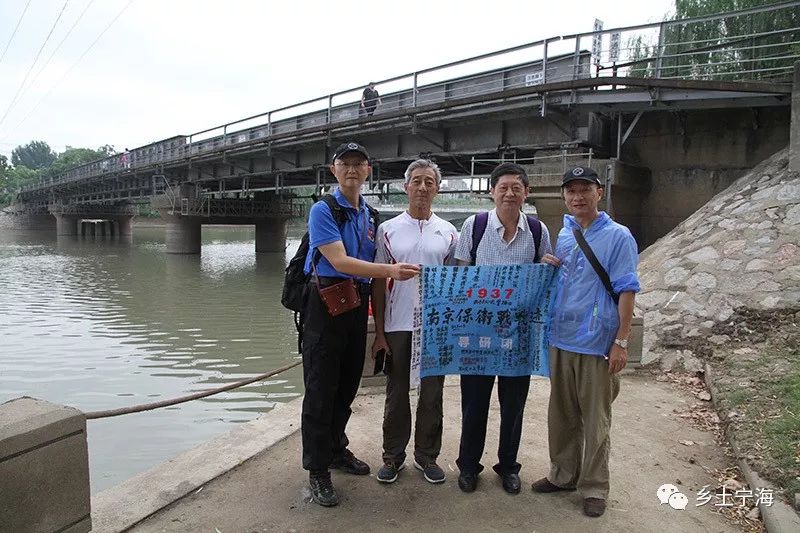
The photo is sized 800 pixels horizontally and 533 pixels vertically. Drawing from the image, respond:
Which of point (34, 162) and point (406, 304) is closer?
point (406, 304)

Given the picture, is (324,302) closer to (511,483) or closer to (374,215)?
(374,215)

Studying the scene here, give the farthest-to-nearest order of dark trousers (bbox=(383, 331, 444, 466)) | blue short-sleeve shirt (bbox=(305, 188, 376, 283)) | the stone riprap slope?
the stone riprap slope → dark trousers (bbox=(383, 331, 444, 466)) → blue short-sleeve shirt (bbox=(305, 188, 376, 283))

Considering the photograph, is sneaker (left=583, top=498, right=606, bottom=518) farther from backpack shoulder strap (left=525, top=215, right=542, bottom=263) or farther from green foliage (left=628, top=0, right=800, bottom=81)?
green foliage (left=628, top=0, right=800, bottom=81)

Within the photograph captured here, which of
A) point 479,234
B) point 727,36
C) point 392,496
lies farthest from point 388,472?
point 727,36

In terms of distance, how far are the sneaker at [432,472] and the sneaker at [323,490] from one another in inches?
23.3

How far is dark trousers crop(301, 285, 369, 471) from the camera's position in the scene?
295 cm

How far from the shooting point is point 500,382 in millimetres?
3236

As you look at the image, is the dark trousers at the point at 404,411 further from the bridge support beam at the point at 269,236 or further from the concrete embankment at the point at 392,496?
the bridge support beam at the point at 269,236

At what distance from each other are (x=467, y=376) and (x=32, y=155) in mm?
174410

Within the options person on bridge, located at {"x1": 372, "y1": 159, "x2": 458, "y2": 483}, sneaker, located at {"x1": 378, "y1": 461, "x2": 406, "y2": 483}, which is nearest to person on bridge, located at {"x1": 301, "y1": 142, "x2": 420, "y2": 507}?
person on bridge, located at {"x1": 372, "y1": 159, "x2": 458, "y2": 483}

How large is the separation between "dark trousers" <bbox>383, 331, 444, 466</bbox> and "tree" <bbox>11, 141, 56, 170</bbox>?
167762 millimetres

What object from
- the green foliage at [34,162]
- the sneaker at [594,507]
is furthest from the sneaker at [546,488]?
the green foliage at [34,162]

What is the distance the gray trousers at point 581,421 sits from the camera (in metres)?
2.99

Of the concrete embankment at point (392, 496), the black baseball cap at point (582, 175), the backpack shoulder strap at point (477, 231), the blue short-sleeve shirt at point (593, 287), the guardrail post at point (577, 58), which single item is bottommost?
the concrete embankment at point (392, 496)
